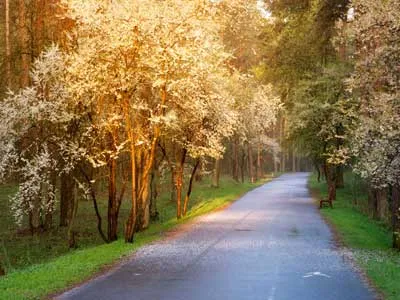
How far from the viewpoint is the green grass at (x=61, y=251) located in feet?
43.4

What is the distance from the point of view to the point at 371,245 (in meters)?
20.5

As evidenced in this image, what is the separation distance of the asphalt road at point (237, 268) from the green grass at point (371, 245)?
1.47ft

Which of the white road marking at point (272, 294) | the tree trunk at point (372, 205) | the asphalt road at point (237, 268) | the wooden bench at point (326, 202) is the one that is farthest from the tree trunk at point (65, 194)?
the white road marking at point (272, 294)

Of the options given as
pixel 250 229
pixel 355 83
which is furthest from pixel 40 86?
pixel 355 83

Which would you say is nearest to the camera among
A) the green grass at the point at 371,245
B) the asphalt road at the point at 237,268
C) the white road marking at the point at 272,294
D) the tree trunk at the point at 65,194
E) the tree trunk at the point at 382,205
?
the white road marking at the point at 272,294

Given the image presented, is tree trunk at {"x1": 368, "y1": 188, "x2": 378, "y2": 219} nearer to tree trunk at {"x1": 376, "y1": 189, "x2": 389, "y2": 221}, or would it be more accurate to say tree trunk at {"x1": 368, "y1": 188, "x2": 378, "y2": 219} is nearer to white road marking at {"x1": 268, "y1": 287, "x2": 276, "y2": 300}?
tree trunk at {"x1": 376, "y1": 189, "x2": 389, "y2": 221}

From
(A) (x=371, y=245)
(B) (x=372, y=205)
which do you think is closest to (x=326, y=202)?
(B) (x=372, y=205)

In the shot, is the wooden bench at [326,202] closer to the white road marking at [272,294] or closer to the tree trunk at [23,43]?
the tree trunk at [23,43]

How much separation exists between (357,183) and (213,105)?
76.5 feet

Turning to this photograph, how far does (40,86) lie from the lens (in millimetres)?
23578

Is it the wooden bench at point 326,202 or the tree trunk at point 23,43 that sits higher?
the tree trunk at point 23,43

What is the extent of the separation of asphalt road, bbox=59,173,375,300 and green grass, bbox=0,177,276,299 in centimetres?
71

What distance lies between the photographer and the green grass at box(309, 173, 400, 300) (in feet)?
43.3

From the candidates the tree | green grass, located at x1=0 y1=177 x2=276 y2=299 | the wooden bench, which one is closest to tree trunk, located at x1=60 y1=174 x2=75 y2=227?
green grass, located at x1=0 y1=177 x2=276 y2=299
